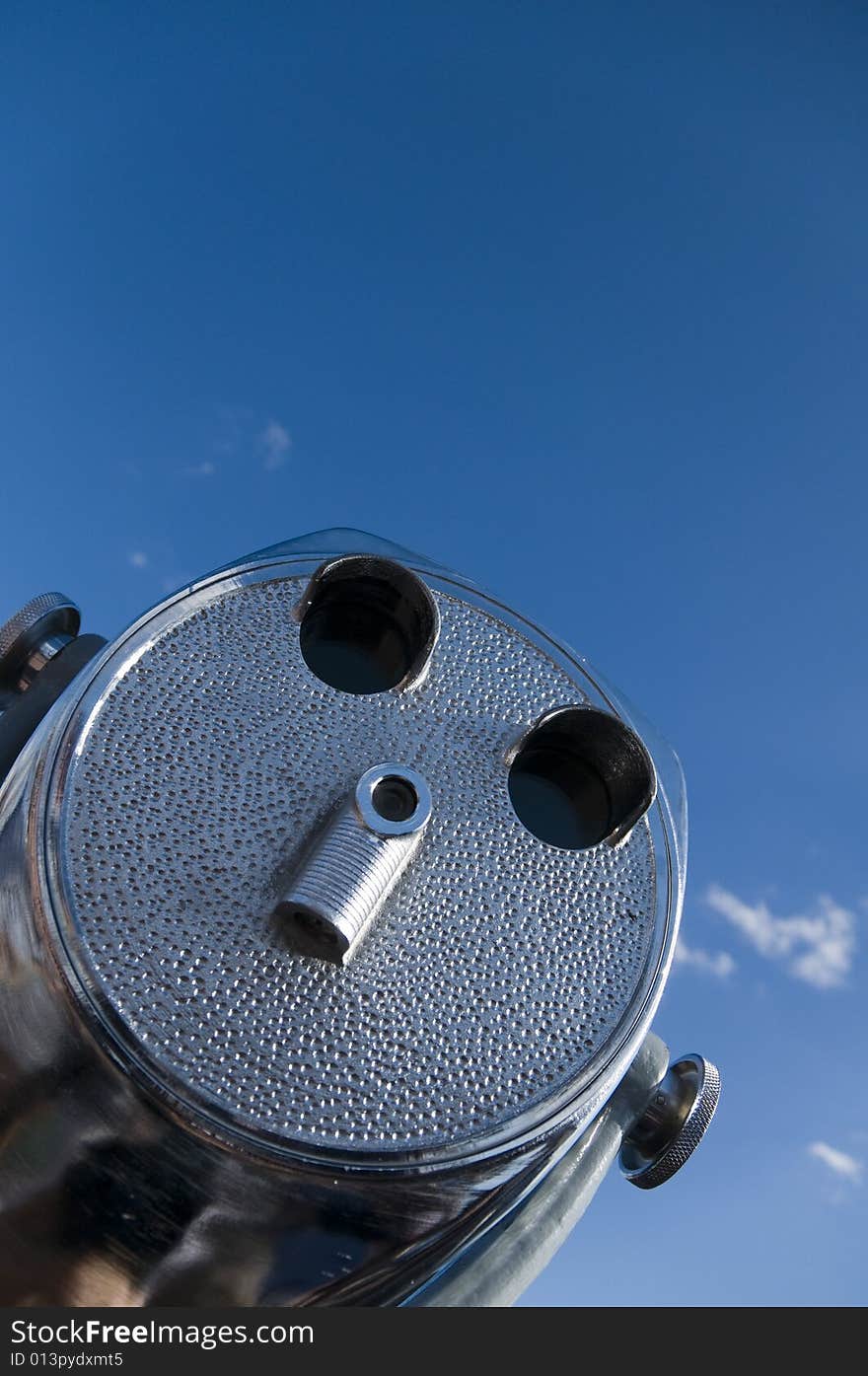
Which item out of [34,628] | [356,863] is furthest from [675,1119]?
[34,628]

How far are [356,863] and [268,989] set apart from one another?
24 cm

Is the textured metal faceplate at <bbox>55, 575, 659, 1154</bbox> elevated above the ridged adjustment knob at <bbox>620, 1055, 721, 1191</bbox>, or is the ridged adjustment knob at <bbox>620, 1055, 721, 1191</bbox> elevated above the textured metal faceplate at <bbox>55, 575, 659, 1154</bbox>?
the ridged adjustment knob at <bbox>620, 1055, 721, 1191</bbox>

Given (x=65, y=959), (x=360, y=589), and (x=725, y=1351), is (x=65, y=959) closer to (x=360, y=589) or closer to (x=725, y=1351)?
(x=360, y=589)

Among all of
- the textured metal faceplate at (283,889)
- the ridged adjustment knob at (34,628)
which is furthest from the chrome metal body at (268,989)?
the ridged adjustment knob at (34,628)

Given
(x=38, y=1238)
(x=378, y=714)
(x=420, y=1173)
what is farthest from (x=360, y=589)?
(x=38, y=1238)

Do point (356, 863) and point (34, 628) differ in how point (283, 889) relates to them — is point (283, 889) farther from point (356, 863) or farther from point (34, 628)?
point (34, 628)

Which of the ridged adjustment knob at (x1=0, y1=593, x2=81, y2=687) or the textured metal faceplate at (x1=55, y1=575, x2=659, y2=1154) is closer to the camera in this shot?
the textured metal faceplate at (x1=55, y1=575, x2=659, y2=1154)

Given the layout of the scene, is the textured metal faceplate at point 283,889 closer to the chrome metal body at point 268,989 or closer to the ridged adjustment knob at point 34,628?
the chrome metal body at point 268,989

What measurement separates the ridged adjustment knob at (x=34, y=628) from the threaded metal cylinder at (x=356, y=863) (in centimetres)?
125

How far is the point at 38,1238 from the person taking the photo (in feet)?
5.47

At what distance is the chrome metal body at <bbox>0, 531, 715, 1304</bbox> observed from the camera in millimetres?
1620

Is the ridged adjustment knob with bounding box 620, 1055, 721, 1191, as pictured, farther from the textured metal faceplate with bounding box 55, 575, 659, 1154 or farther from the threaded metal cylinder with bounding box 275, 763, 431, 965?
the threaded metal cylinder with bounding box 275, 763, 431, 965

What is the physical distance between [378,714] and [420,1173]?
2.65ft

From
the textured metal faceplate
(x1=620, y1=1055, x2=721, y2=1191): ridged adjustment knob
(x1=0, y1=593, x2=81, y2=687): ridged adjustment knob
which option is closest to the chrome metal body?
the textured metal faceplate
